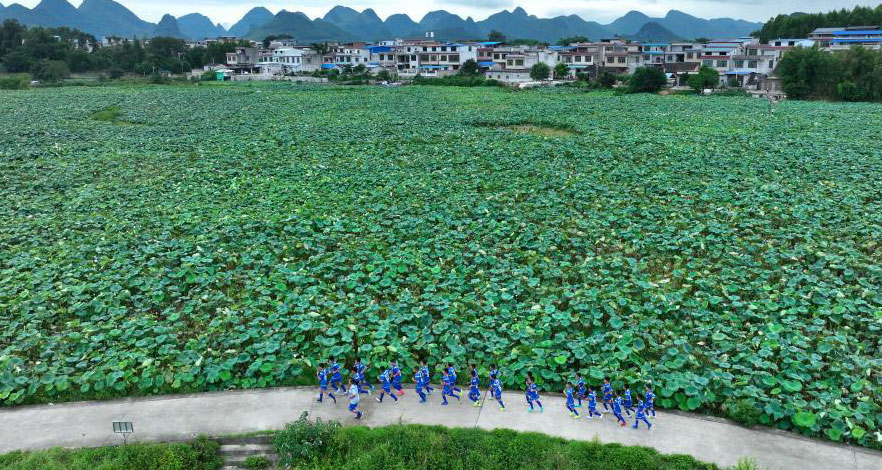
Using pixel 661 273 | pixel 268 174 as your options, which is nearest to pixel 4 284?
pixel 268 174

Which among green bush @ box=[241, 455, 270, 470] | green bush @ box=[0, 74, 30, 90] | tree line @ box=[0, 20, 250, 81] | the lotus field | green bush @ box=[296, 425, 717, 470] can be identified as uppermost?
tree line @ box=[0, 20, 250, 81]

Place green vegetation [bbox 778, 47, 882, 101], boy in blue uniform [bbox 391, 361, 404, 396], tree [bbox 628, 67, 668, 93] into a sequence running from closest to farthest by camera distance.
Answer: boy in blue uniform [bbox 391, 361, 404, 396] → green vegetation [bbox 778, 47, 882, 101] → tree [bbox 628, 67, 668, 93]

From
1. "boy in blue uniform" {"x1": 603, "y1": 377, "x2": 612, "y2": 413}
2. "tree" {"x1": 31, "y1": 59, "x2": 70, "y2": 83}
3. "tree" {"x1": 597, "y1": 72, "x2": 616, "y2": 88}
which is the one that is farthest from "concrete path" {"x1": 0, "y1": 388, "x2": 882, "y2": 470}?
"tree" {"x1": 31, "y1": 59, "x2": 70, "y2": 83}

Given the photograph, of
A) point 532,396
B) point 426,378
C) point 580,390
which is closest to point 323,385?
point 426,378

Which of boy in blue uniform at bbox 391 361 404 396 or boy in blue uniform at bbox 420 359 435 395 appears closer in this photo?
boy in blue uniform at bbox 420 359 435 395

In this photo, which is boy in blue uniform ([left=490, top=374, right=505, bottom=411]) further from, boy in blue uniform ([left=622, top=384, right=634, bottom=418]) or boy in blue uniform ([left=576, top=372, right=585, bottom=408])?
boy in blue uniform ([left=622, top=384, right=634, bottom=418])

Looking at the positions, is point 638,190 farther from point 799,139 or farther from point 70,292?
point 70,292

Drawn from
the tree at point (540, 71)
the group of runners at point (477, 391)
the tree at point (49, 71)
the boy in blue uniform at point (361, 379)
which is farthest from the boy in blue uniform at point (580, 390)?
the tree at point (49, 71)
